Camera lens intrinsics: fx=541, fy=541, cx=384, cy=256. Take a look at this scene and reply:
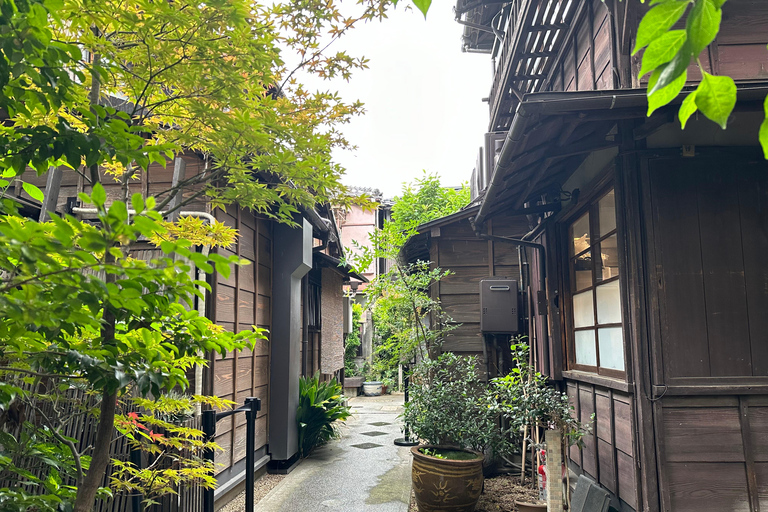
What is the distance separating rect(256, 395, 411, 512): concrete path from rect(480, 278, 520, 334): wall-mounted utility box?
2521mm

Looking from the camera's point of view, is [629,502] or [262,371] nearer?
[629,502]

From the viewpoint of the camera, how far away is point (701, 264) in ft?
13.5

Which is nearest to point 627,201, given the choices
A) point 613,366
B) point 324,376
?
point 613,366

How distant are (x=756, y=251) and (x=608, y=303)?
49.1 inches

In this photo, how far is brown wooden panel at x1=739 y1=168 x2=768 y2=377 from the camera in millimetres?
3980

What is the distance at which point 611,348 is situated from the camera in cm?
487

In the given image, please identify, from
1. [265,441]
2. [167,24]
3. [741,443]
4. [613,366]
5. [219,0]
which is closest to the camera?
[219,0]

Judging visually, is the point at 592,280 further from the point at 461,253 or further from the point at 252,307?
the point at 252,307

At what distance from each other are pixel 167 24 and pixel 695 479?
14.8ft

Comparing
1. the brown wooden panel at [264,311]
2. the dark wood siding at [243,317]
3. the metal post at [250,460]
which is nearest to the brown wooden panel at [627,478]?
the metal post at [250,460]

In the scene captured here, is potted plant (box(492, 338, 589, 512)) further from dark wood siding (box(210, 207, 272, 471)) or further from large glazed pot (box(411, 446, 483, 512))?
dark wood siding (box(210, 207, 272, 471))

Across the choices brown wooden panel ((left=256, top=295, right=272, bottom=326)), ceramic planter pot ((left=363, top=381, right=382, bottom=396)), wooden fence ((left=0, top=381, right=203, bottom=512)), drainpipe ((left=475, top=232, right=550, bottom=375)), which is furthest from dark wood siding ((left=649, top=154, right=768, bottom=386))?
ceramic planter pot ((left=363, top=381, right=382, bottom=396))

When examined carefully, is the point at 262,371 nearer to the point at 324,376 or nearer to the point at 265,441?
the point at 265,441

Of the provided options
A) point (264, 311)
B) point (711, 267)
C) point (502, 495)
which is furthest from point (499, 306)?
point (711, 267)
